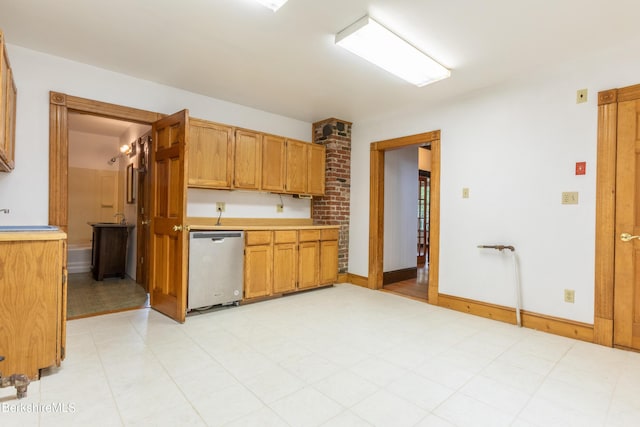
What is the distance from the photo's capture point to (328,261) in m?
4.64

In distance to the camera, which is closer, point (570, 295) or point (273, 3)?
point (273, 3)

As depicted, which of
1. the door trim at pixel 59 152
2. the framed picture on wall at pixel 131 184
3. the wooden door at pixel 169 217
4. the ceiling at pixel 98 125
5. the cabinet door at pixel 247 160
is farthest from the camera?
the framed picture on wall at pixel 131 184

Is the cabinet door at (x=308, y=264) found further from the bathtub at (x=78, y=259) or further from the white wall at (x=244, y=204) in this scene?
the bathtub at (x=78, y=259)

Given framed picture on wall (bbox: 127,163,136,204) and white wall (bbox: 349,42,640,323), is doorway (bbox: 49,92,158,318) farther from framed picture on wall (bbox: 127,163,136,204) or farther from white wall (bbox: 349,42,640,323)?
white wall (bbox: 349,42,640,323)

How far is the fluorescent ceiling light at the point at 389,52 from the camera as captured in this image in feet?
7.93

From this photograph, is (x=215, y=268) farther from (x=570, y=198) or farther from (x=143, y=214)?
(x=570, y=198)

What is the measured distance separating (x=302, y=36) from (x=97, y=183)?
243 inches

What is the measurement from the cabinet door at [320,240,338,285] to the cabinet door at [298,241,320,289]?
0.08 meters

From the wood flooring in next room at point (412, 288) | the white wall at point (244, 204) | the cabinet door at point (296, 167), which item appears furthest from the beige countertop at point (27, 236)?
the wood flooring in next room at point (412, 288)

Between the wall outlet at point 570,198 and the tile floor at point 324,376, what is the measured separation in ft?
4.06

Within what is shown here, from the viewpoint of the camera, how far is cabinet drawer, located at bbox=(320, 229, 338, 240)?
4564 mm

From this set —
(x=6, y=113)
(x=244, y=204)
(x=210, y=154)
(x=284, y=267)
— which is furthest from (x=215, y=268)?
(x=6, y=113)

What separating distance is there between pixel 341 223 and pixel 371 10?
3177 millimetres

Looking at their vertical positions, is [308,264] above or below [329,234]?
below
